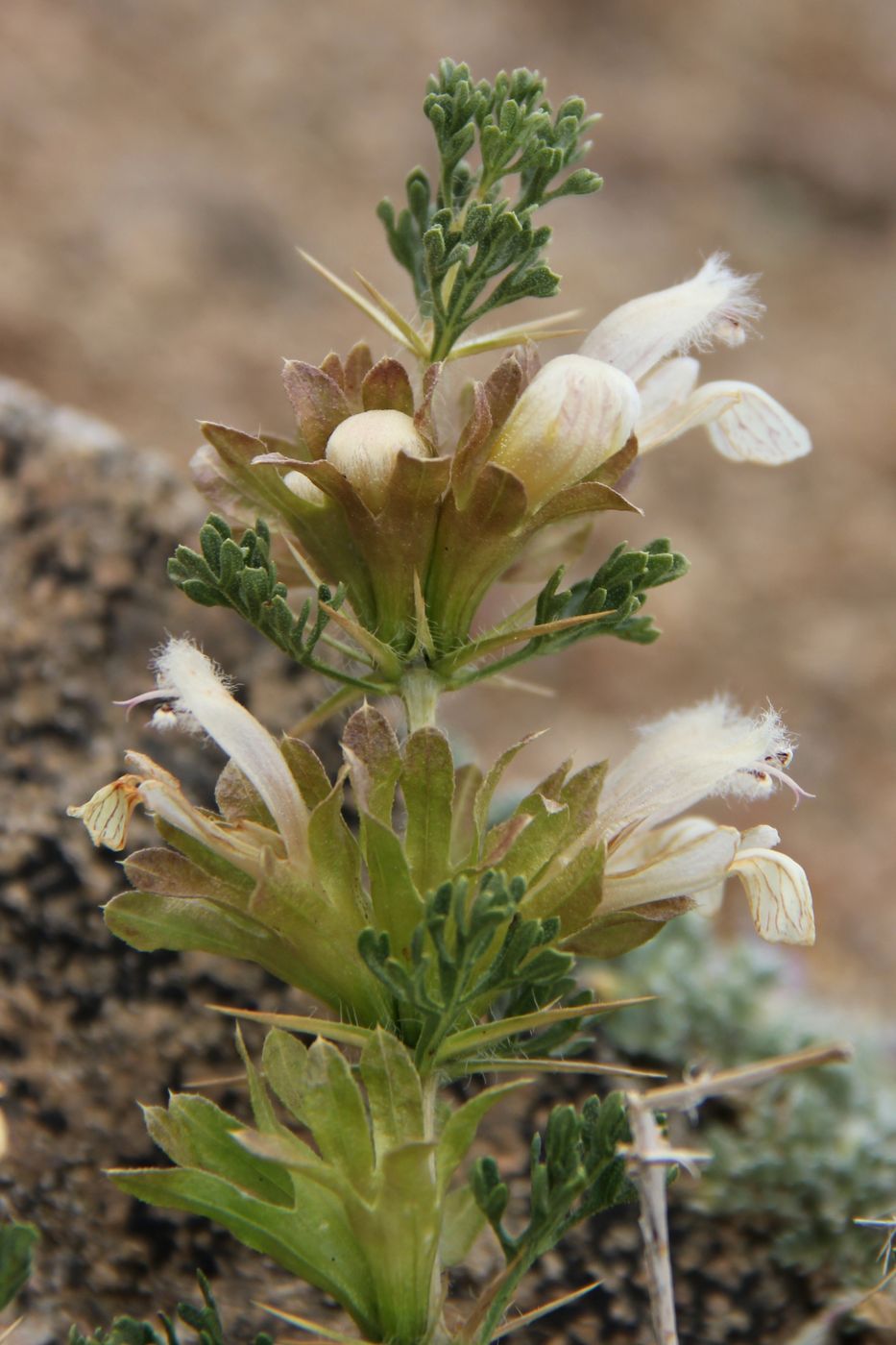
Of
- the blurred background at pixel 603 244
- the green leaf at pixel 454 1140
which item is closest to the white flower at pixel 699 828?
the green leaf at pixel 454 1140

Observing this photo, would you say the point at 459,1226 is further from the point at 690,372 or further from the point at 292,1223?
the point at 690,372

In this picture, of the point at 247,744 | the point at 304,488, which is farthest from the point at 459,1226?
the point at 304,488

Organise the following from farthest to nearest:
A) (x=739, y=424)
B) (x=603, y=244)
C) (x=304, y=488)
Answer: (x=603, y=244) < (x=739, y=424) < (x=304, y=488)

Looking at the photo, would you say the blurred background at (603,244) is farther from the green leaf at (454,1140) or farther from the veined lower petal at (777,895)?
the green leaf at (454,1140)

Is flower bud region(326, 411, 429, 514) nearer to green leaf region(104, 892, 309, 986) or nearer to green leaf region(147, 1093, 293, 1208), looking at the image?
green leaf region(104, 892, 309, 986)

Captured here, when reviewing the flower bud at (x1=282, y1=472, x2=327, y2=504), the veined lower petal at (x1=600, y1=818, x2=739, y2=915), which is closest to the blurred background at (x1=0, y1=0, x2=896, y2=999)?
the veined lower petal at (x1=600, y1=818, x2=739, y2=915)

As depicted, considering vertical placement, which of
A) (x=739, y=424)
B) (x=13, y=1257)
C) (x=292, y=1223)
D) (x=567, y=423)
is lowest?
(x=13, y=1257)

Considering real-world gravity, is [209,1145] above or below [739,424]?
below

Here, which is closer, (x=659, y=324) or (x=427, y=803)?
(x=427, y=803)

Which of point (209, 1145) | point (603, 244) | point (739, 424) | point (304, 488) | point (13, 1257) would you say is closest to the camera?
point (13, 1257)
